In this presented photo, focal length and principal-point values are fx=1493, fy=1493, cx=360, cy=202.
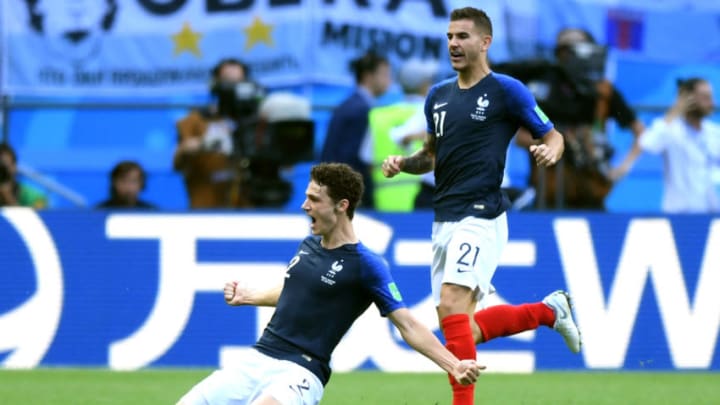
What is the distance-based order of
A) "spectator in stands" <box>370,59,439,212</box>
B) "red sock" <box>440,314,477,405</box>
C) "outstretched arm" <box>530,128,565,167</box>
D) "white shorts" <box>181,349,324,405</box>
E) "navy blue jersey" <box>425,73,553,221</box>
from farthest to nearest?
"spectator in stands" <box>370,59,439,212</box>, "navy blue jersey" <box>425,73,553,221</box>, "red sock" <box>440,314,477,405</box>, "outstretched arm" <box>530,128,565,167</box>, "white shorts" <box>181,349,324,405</box>

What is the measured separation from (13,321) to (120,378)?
3.92 ft

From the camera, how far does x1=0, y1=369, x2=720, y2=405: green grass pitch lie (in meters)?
9.47

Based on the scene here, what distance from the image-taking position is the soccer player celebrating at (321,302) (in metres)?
6.79

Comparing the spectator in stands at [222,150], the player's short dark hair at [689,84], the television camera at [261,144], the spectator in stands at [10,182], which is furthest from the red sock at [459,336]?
the spectator in stands at [10,182]

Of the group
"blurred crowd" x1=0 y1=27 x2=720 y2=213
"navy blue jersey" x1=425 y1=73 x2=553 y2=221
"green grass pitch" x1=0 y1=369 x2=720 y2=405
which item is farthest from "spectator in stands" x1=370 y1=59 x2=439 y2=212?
"navy blue jersey" x1=425 y1=73 x2=553 y2=221

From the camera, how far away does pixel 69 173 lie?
13.9 meters

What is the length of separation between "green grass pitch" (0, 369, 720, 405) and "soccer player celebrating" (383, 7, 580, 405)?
1.44m

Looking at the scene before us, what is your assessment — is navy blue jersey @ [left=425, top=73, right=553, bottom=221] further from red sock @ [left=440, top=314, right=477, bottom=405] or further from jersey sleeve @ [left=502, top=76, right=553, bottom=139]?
red sock @ [left=440, top=314, right=477, bottom=405]

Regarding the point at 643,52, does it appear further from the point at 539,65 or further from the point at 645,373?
the point at 645,373

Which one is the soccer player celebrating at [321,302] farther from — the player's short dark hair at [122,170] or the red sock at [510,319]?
the player's short dark hair at [122,170]

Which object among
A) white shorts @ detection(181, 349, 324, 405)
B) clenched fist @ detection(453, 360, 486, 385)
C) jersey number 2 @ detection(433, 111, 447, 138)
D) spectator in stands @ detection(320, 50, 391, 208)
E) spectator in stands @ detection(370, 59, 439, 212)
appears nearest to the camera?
clenched fist @ detection(453, 360, 486, 385)

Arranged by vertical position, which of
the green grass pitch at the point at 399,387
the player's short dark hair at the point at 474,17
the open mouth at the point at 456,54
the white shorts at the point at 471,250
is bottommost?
the green grass pitch at the point at 399,387

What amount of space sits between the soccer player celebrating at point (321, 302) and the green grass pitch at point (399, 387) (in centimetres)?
241

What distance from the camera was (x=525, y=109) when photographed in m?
8.06
